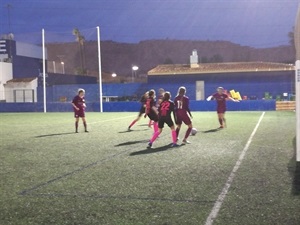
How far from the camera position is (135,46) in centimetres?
15712

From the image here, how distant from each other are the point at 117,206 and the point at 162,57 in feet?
486

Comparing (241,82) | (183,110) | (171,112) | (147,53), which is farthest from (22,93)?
(147,53)

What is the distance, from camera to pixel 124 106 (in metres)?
38.6

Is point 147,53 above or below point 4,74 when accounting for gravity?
above

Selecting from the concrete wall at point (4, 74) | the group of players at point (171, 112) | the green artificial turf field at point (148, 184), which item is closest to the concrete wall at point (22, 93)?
the concrete wall at point (4, 74)

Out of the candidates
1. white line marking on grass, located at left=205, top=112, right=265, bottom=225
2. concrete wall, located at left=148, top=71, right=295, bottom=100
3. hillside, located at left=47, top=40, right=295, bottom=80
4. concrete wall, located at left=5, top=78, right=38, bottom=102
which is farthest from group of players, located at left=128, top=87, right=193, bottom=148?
hillside, located at left=47, top=40, right=295, bottom=80

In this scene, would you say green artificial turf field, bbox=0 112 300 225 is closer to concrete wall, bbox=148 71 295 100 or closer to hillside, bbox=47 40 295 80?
concrete wall, bbox=148 71 295 100

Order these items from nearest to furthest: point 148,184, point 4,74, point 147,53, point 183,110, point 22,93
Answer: point 148,184
point 183,110
point 22,93
point 4,74
point 147,53

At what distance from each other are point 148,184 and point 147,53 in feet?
491

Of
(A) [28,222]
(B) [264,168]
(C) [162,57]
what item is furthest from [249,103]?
(C) [162,57]

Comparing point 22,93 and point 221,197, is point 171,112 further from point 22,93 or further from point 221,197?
point 22,93

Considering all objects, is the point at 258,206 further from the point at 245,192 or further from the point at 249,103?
the point at 249,103

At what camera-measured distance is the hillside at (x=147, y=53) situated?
147712 mm

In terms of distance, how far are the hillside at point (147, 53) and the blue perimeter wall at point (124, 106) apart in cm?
10280
